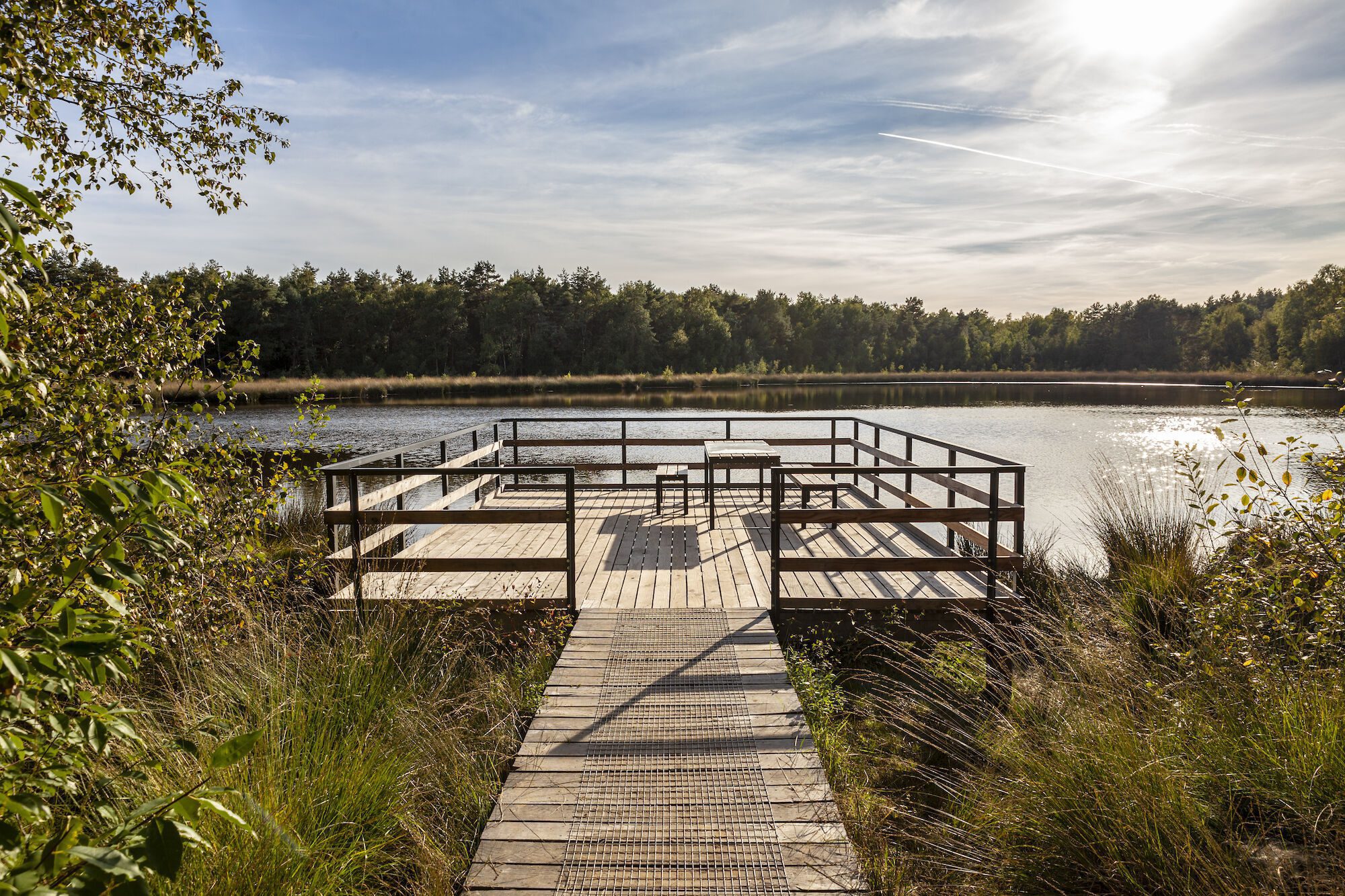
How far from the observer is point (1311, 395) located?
38156mm

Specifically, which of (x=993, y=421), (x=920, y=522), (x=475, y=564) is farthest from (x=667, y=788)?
(x=993, y=421)

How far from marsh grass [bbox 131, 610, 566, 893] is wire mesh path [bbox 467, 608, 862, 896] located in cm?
23

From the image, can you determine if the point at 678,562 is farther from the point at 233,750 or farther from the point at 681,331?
the point at 681,331

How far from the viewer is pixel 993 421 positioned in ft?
85.6

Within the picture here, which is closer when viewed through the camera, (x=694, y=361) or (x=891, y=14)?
(x=891, y=14)

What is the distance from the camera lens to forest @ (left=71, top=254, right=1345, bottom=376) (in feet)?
197

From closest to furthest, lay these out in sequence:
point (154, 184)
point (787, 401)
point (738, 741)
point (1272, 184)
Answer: point (738, 741)
point (154, 184)
point (1272, 184)
point (787, 401)

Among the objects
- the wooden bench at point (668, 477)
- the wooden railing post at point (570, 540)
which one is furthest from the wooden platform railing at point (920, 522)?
the wooden bench at point (668, 477)

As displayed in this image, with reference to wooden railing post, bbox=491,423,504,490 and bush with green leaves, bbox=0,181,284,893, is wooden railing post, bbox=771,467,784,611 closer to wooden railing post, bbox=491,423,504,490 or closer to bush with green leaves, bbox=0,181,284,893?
bush with green leaves, bbox=0,181,284,893

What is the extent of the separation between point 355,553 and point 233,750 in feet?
14.9

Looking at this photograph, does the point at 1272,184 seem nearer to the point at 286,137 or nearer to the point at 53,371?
the point at 286,137

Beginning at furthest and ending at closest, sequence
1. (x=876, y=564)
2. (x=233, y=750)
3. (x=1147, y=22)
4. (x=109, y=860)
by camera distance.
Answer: (x=1147, y=22), (x=876, y=564), (x=233, y=750), (x=109, y=860)

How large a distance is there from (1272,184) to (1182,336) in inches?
3284

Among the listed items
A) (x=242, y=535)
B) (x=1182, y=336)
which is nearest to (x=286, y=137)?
(x=242, y=535)
